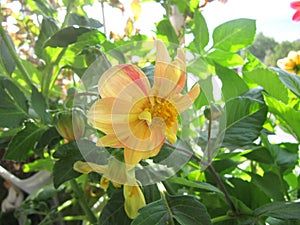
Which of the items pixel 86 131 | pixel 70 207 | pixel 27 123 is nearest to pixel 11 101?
pixel 27 123

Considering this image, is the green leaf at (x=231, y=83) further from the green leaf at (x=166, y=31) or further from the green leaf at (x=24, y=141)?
the green leaf at (x=24, y=141)

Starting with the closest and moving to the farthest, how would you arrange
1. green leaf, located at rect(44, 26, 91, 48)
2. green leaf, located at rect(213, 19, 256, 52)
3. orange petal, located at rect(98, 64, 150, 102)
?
orange petal, located at rect(98, 64, 150, 102) < green leaf, located at rect(44, 26, 91, 48) < green leaf, located at rect(213, 19, 256, 52)

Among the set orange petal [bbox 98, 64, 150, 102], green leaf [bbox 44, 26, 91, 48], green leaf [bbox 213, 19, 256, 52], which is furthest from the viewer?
green leaf [bbox 213, 19, 256, 52]

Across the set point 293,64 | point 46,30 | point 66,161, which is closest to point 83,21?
point 46,30

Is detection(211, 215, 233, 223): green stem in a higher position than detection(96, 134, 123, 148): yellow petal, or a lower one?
lower

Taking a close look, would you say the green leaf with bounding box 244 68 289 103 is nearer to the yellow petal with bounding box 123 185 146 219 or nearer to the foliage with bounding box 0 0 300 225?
the foliage with bounding box 0 0 300 225

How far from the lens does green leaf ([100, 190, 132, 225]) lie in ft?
1.01

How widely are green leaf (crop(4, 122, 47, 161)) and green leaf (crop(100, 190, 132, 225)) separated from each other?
119 mm

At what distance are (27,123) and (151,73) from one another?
0.61 feet

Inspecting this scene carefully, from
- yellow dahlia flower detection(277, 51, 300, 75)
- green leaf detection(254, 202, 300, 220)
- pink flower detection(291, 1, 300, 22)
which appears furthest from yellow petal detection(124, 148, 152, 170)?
yellow dahlia flower detection(277, 51, 300, 75)

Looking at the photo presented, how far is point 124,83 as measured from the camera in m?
0.22

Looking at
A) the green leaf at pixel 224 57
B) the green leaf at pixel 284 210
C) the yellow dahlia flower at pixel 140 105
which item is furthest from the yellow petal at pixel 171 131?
the green leaf at pixel 224 57

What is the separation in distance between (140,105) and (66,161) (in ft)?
0.39

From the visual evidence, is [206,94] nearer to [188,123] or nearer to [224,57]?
[188,123]
